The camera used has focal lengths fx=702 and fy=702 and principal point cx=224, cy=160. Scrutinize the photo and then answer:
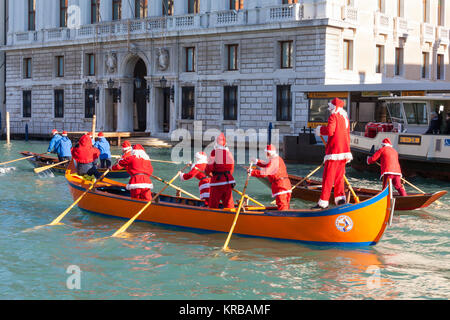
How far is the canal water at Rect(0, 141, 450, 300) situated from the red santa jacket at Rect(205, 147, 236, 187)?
1.00 m

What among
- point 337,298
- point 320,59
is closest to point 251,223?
point 337,298

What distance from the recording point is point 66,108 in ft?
140

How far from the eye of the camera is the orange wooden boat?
37.6 ft

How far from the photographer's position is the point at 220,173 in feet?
42.3

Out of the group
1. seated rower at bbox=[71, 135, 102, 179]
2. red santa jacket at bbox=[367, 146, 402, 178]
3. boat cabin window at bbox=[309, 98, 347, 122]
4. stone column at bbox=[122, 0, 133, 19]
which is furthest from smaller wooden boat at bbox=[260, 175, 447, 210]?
stone column at bbox=[122, 0, 133, 19]

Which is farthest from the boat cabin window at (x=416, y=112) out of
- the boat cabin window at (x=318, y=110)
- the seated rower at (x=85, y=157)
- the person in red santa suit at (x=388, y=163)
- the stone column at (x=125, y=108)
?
the stone column at (x=125, y=108)

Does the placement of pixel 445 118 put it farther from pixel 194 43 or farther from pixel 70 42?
pixel 70 42

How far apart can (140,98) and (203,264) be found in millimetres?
31016

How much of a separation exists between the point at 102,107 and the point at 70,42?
461 centimetres

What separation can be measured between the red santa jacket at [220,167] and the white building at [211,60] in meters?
13.8

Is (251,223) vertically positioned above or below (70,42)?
below

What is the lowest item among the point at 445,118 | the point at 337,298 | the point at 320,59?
the point at 337,298

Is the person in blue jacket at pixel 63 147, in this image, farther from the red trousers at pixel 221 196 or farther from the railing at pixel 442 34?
the railing at pixel 442 34

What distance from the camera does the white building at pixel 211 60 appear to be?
107ft
